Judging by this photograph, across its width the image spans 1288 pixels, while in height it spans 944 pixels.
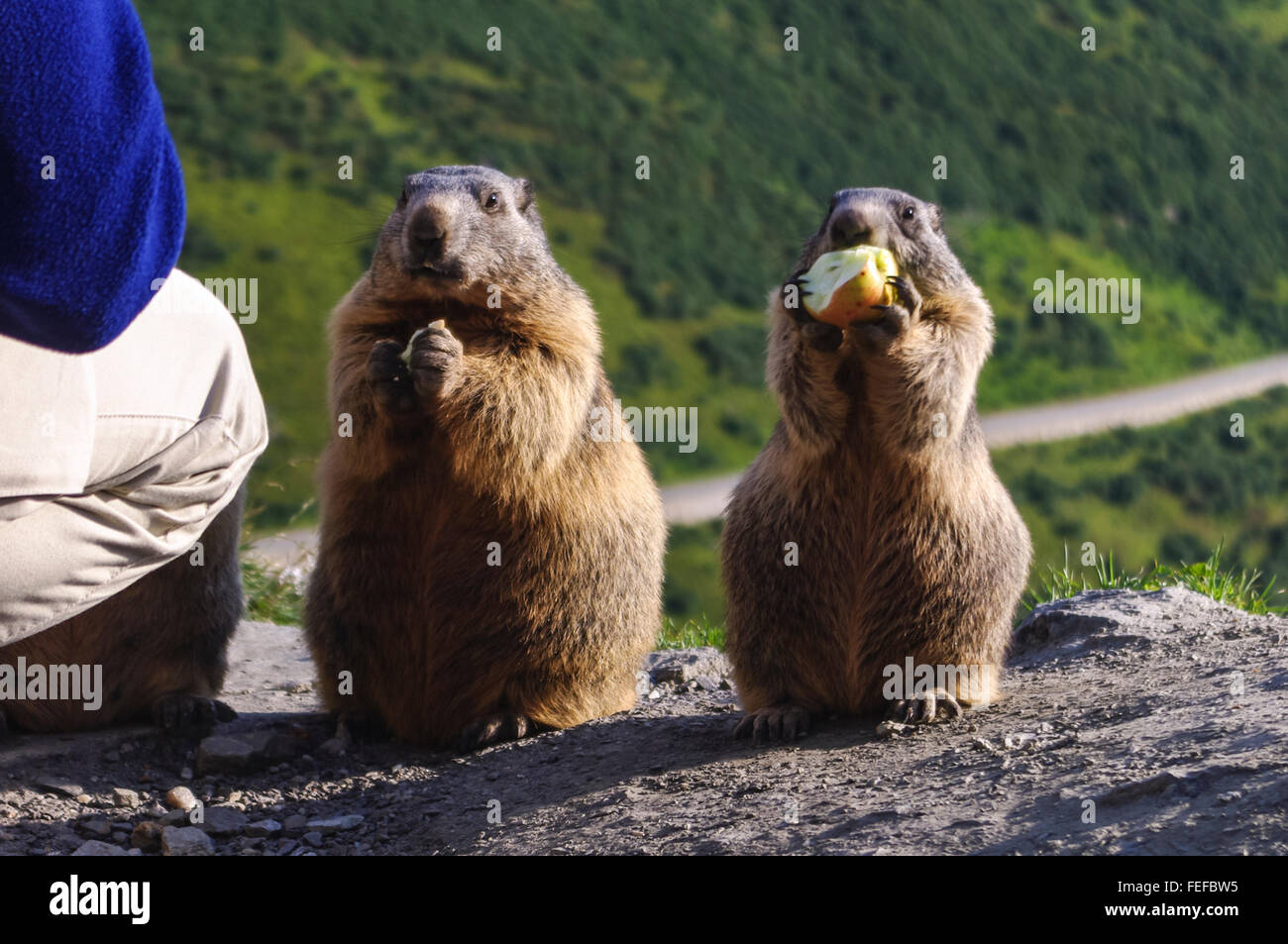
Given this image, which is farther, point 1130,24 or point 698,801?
point 1130,24

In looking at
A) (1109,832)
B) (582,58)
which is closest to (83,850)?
(1109,832)

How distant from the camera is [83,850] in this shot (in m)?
5.14

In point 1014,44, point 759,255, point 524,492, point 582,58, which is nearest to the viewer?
point 524,492

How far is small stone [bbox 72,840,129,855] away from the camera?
5.11m

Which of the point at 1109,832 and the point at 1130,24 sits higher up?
the point at 1130,24

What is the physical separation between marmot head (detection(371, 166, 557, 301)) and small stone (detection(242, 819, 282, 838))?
2279 millimetres

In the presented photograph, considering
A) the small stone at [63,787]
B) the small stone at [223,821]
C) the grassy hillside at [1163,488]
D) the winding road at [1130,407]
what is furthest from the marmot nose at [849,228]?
the grassy hillside at [1163,488]

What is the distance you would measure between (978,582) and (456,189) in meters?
2.83

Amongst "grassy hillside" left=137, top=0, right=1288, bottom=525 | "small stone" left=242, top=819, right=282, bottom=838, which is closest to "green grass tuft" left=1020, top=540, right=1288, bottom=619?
"small stone" left=242, top=819, right=282, bottom=838

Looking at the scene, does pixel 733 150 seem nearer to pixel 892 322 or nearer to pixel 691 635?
pixel 691 635

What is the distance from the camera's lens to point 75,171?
3686 mm

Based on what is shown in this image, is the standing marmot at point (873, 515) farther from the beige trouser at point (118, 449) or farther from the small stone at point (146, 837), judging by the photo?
the small stone at point (146, 837)

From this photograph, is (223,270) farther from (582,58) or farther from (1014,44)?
(1014,44)

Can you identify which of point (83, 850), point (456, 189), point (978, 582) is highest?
point (456, 189)
